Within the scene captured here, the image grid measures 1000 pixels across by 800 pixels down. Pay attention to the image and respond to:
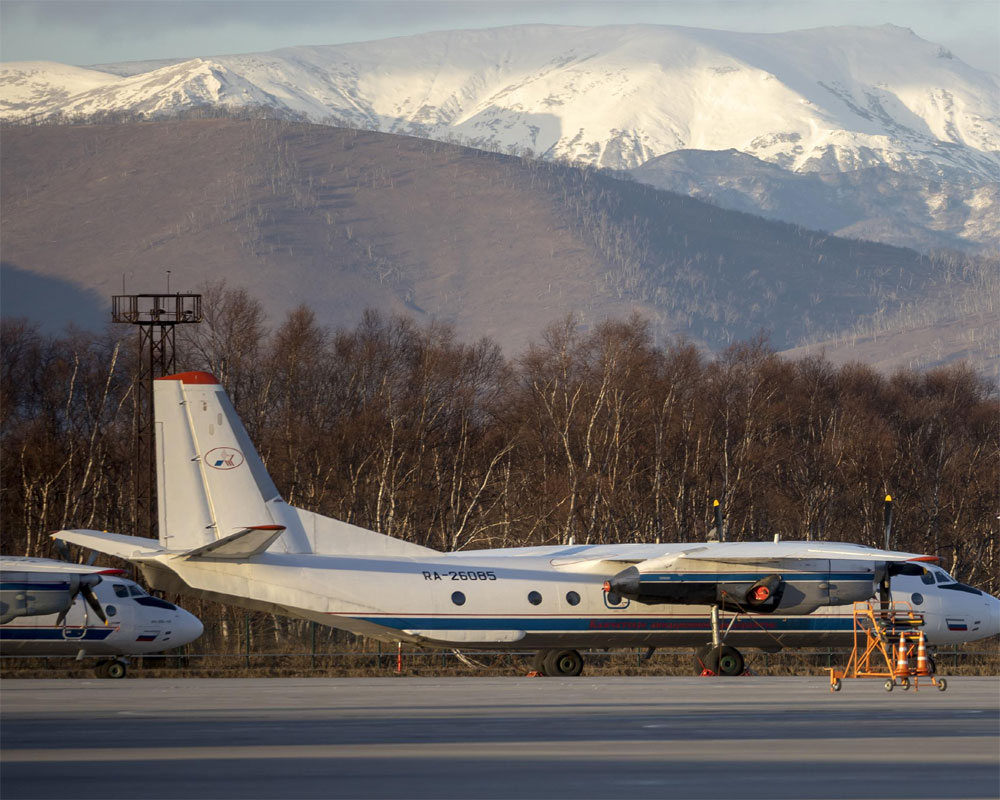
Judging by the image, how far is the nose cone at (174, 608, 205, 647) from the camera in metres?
34.2

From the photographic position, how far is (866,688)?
2877 centimetres

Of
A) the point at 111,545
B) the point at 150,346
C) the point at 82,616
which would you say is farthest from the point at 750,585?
the point at 150,346

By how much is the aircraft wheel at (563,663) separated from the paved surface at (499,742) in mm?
4476

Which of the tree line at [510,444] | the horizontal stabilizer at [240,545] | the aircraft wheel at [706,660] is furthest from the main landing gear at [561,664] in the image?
the tree line at [510,444]

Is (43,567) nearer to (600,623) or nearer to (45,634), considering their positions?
(45,634)

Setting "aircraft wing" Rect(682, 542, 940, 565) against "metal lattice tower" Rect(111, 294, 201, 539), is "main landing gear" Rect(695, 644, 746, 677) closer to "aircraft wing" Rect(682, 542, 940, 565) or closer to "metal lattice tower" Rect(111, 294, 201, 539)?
"aircraft wing" Rect(682, 542, 940, 565)

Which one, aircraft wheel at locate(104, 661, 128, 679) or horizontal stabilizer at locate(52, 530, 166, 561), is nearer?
horizontal stabilizer at locate(52, 530, 166, 561)

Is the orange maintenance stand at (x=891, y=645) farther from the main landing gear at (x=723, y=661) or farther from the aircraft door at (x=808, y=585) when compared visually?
the main landing gear at (x=723, y=661)

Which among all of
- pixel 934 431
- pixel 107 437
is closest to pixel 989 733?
pixel 107 437

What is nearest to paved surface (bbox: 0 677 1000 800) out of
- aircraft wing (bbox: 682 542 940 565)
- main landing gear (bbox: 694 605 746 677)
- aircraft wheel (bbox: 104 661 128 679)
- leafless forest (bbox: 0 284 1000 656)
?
aircraft wing (bbox: 682 542 940 565)

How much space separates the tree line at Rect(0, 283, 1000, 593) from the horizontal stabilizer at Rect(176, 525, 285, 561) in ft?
77.0

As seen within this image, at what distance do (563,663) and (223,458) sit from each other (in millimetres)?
8804

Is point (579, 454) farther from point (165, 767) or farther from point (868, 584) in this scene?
point (165, 767)

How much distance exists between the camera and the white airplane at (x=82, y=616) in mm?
30484
